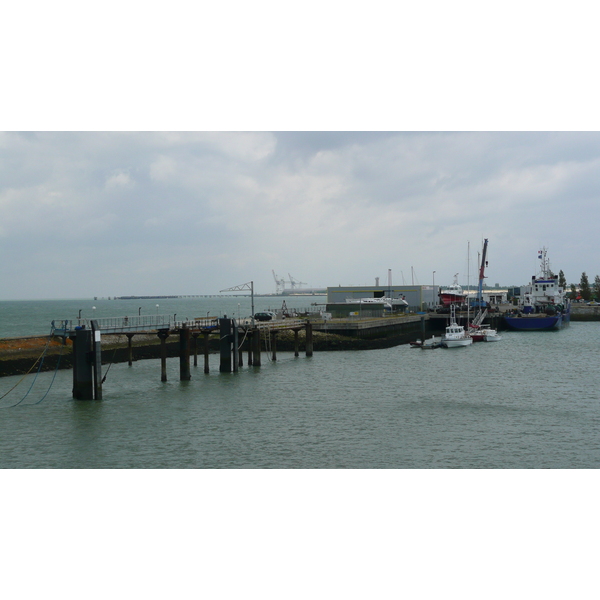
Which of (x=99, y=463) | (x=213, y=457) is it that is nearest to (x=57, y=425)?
(x=99, y=463)

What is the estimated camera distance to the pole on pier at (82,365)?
3509cm

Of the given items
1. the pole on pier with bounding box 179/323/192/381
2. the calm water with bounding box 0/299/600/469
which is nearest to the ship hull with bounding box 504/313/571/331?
the calm water with bounding box 0/299/600/469

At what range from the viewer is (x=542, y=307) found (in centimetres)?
11350

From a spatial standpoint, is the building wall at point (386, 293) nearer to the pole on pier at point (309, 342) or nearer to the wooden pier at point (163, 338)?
the wooden pier at point (163, 338)

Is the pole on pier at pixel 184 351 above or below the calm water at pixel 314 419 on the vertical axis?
above

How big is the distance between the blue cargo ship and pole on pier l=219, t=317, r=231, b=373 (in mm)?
70489

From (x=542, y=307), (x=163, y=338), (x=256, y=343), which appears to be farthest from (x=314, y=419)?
(x=542, y=307)

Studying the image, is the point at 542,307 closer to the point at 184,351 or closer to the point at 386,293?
the point at 386,293

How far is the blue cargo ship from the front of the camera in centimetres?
10162

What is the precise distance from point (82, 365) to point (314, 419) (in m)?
15.2

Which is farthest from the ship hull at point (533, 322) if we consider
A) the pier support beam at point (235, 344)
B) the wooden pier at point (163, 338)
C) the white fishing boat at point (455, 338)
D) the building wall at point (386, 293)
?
the pier support beam at point (235, 344)

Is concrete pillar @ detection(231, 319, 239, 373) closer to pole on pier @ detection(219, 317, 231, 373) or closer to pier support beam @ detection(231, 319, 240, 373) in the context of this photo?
pier support beam @ detection(231, 319, 240, 373)

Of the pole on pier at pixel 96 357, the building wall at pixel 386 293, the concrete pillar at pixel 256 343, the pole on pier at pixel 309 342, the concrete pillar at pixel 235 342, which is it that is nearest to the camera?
the pole on pier at pixel 96 357

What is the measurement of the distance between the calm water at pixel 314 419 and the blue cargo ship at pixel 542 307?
174 ft
